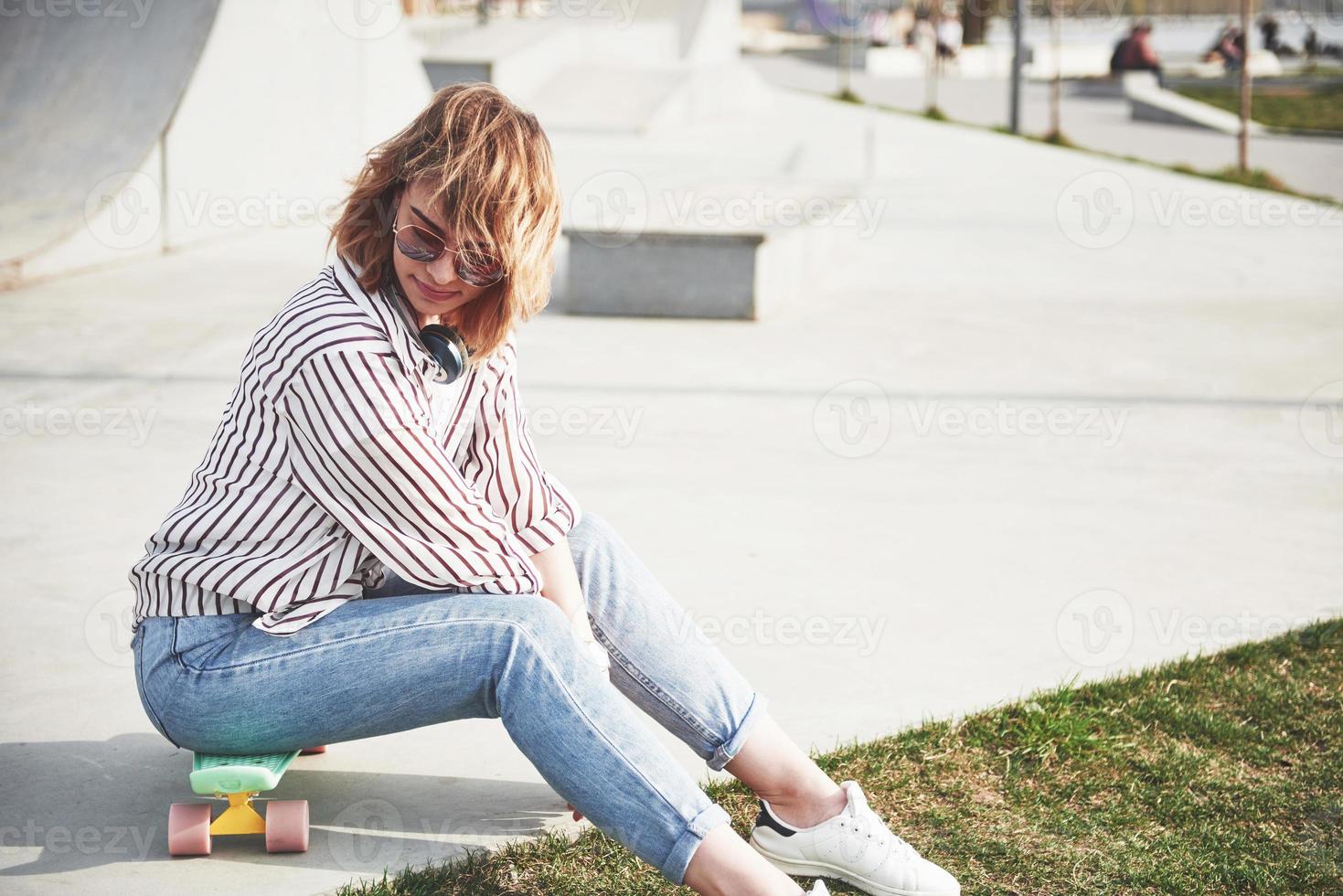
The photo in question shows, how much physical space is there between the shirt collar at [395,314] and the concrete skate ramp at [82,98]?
260 inches

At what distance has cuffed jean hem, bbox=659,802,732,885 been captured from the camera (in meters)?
2.28

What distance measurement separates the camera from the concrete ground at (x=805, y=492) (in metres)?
2.93

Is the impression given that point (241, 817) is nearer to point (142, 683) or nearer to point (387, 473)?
point (142, 683)

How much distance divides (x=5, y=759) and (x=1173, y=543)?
11.2 ft

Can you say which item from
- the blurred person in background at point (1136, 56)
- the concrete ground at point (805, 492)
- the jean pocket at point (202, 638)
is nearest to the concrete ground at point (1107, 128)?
the blurred person in background at point (1136, 56)

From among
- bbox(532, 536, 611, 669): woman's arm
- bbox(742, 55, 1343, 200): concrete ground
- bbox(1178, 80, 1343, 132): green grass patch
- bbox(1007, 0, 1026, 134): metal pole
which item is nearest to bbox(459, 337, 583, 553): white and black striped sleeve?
bbox(532, 536, 611, 669): woman's arm

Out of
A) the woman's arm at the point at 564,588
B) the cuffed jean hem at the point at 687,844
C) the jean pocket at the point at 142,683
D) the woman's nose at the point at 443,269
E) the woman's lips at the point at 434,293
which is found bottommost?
the cuffed jean hem at the point at 687,844

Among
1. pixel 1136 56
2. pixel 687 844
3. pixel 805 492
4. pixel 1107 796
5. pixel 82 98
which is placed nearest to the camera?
pixel 687 844

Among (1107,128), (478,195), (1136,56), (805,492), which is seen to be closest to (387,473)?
(478,195)

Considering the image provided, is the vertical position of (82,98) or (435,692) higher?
(82,98)

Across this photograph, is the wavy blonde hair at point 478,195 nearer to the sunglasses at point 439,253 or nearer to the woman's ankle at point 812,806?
the sunglasses at point 439,253

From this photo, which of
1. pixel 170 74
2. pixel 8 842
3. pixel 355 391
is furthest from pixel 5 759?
pixel 170 74

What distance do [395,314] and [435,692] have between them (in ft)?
2.17

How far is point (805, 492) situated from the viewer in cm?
495
